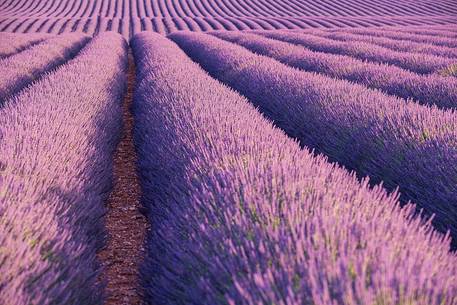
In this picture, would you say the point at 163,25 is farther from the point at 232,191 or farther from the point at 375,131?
the point at 232,191

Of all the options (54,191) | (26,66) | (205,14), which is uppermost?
(54,191)

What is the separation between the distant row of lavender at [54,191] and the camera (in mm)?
1596

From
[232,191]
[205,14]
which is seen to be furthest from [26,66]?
[205,14]

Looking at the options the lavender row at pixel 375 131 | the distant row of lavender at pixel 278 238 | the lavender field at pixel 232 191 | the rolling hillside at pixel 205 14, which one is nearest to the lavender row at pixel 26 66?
the lavender field at pixel 232 191

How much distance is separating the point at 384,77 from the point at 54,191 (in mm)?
5044

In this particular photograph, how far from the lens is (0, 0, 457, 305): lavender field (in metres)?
1.39

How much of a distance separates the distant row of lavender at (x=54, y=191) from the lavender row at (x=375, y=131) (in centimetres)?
193

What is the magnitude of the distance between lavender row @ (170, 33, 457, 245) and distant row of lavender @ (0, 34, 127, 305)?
1.93 meters

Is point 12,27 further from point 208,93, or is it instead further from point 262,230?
point 262,230

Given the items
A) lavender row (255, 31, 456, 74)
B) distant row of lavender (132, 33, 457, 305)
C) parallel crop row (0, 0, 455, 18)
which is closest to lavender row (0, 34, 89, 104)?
distant row of lavender (132, 33, 457, 305)

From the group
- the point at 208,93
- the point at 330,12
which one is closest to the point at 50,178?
the point at 208,93

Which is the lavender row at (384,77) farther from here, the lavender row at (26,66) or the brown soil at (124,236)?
the lavender row at (26,66)

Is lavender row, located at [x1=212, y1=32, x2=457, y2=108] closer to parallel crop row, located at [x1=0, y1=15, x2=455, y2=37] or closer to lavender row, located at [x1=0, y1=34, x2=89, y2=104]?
lavender row, located at [x1=0, y1=34, x2=89, y2=104]

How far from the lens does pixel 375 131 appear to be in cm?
356
